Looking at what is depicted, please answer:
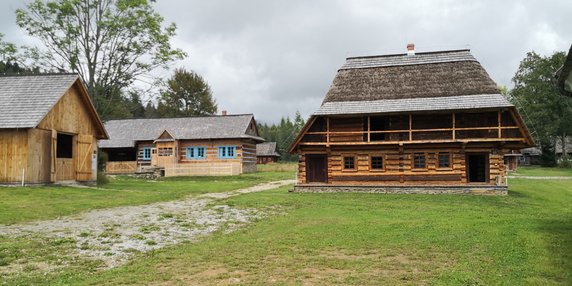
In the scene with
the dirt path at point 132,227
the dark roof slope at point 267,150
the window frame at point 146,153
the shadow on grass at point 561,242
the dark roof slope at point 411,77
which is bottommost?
the dirt path at point 132,227

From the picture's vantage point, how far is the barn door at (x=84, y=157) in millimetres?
26344

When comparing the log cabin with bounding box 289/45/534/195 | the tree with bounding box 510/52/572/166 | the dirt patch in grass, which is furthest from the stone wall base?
the tree with bounding box 510/52/572/166

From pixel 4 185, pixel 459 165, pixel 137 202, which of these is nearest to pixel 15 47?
pixel 4 185

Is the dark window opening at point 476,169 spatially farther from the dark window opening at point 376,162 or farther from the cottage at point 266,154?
the cottage at point 266,154

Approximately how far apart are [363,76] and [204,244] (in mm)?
21162

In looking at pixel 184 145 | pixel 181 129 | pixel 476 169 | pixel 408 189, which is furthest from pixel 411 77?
pixel 181 129

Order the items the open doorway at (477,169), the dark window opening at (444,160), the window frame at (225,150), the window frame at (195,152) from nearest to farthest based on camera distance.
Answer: the dark window opening at (444,160)
the open doorway at (477,169)
the window frame at (225,150)
the window frame at (195,152)

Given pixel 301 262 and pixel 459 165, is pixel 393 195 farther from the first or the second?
pixel 301 262

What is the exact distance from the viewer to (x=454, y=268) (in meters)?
7.85

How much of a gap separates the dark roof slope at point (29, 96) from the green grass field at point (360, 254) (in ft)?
47.1

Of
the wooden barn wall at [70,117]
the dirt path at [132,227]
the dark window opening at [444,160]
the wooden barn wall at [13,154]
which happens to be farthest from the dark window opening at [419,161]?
the wooden barn wall at [13,154]

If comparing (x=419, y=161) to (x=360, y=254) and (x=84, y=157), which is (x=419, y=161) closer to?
(x=360, y=254)

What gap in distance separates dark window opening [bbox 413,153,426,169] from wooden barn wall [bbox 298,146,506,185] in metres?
0.24

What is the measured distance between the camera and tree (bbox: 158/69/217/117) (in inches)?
3255
